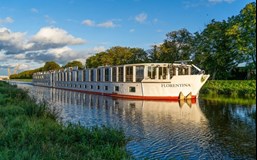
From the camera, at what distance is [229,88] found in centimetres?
4425

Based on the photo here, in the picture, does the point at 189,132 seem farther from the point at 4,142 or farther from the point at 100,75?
the point at 100,75

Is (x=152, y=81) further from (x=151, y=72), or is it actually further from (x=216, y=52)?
(x=216, y=52)

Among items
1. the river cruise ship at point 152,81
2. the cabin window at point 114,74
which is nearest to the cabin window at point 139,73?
the river cruise ship at point 152,81

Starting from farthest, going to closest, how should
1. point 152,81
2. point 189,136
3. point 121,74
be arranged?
1. point 121,74
2. point 152,81
3. point 189,136

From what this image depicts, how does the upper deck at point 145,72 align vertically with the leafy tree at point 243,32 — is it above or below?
below

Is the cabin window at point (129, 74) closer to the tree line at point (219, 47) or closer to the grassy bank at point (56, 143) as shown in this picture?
the tree line at point (219, 47)

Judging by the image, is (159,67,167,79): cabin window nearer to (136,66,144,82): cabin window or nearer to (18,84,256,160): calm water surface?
(136,66,144,82): cabin window

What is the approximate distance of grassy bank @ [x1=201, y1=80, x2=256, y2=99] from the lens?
41.6 meters

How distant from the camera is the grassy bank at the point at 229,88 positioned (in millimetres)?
41562

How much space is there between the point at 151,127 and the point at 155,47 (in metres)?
48.1

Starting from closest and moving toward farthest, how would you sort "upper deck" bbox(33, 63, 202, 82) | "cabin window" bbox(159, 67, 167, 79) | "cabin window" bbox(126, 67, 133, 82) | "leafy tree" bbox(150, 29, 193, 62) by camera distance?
"upper deck" bbox(33, 63, 202, 82) → "cabin window" bbox(159, 67, 167, 79) → "cabin window" bbox(126, 67, 133, 82) → "leafy tree" bbox(150, 29, 193, 62)

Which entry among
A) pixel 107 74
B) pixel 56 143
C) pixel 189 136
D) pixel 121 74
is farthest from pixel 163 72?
pixel 56 143

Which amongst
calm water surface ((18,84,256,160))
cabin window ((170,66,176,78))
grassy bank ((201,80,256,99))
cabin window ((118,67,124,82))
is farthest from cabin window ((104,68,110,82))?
calm water surface ((18,84,256,160))

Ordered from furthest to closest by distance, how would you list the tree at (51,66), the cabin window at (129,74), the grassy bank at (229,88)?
the tree at (51,66)
the grassy bank at (229,88)
the cabin window at (129,74)
